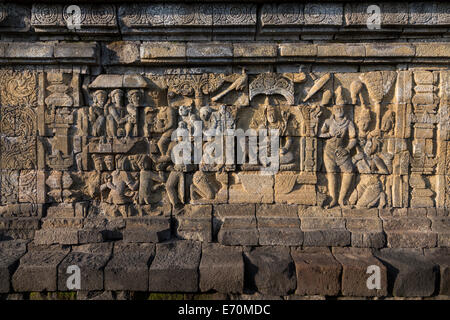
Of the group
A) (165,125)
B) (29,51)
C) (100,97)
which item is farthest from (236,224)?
(29,51)

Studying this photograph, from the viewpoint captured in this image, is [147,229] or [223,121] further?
[223,121]

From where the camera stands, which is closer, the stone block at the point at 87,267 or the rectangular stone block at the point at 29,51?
the stone block at the point at 87,267

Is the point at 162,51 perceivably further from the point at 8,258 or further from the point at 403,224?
the point at 403,224

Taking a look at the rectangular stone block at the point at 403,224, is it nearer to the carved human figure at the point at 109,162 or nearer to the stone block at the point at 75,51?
the carved human figure at the point at 109,162

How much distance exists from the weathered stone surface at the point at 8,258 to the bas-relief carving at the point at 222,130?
65cm

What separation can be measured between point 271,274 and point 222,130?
210cm

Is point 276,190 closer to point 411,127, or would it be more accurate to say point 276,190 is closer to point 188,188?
point 188,188

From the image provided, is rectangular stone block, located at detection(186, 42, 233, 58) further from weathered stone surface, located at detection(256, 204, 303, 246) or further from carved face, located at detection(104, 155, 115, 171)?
weathered stone surface, located at detection(256, 204, 303, 246)

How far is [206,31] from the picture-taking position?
401cm

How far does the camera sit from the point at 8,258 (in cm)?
364

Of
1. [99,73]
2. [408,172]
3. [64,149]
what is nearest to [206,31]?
[99,73]

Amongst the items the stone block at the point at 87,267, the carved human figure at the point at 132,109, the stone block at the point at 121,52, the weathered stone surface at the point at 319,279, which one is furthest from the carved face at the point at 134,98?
the weathered stone surface at the point at 319,279

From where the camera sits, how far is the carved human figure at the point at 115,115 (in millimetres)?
4078

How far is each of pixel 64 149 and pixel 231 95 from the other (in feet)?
8.74
